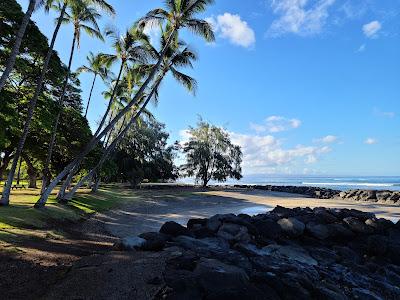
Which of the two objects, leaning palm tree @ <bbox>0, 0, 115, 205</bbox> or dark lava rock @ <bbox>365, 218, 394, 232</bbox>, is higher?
leaning palm tree @ <bbox>0, 0, 115, 205</bbox>

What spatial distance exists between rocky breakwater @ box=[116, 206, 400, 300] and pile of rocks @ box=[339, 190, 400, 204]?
81.6 ft

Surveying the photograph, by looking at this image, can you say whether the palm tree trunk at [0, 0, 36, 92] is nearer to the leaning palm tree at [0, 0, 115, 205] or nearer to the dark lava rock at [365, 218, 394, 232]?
the leaning palm tree at [0, 0, 115, 205]

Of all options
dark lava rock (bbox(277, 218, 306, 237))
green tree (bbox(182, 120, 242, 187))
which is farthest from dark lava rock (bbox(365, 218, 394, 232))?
green tree (bbox(182, 120, 242, 187))

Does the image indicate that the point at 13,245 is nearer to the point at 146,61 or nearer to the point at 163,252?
the point at 163,252

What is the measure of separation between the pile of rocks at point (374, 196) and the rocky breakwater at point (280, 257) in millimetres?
24868

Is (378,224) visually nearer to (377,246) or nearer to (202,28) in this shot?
(377,246)

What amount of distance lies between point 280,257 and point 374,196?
34.8 metres

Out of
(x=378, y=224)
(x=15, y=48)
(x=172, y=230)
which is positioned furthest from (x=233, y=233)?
(x=15, y=48)

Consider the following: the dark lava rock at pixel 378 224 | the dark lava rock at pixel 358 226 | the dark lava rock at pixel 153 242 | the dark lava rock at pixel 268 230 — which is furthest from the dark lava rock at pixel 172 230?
the dark lava rock at pixel 378 224

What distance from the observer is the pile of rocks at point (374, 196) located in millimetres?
37237

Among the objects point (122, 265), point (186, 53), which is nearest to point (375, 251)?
point (122, 265)

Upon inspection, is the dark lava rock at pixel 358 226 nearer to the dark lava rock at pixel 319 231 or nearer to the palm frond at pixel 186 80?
the dark lava rock at pixel 319 231

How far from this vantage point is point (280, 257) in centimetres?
1057

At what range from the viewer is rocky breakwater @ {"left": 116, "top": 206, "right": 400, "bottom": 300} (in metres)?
6.26
